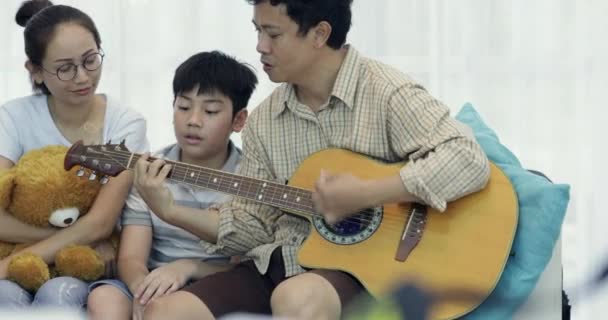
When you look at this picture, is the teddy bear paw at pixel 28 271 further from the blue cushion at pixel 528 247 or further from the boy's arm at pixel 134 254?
the blue cushion at pixel 528 247

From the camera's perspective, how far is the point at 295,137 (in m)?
1.68

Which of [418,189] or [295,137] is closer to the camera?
[418,189]

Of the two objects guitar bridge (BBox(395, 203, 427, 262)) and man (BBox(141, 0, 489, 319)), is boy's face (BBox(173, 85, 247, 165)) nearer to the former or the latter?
man (BBox(141, 0, 489, 319))

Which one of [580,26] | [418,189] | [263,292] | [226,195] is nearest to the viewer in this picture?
[418,189]

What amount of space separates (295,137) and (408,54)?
2.74 feet

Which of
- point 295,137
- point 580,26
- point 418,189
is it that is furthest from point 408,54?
point 418,189

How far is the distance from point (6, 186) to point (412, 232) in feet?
2.34

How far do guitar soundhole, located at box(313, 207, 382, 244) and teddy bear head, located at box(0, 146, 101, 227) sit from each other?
1.49 ft

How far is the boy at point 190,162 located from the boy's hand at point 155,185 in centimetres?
3

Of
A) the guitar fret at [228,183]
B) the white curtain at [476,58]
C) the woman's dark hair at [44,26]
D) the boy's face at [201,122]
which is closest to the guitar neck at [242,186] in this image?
the guitar fret at [228,183]

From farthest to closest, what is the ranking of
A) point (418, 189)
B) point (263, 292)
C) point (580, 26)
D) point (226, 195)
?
point (580, 26) → point (226, 195) → point (263, 292) → point (418, 189)

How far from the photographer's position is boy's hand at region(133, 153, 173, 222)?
1.58 metres

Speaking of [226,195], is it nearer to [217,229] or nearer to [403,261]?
[217,229]

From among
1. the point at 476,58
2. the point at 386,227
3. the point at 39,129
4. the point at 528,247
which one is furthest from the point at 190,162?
the point at 476,58
